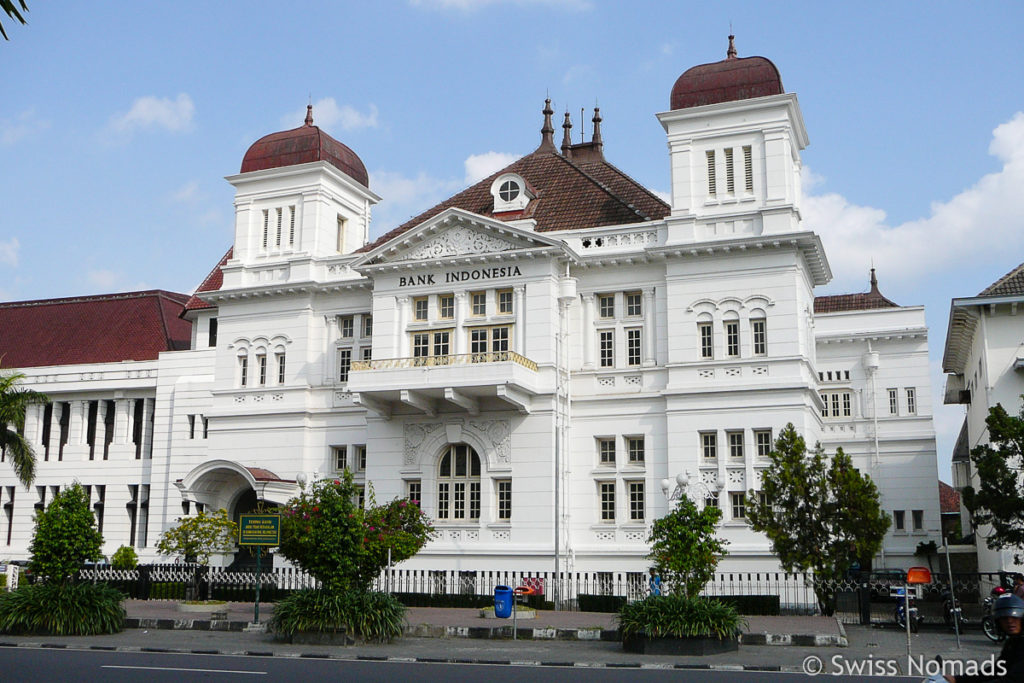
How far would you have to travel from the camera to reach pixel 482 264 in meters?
36.4

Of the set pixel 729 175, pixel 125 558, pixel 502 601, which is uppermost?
pixel 729 175

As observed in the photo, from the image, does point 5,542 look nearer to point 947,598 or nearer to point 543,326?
point 543,326

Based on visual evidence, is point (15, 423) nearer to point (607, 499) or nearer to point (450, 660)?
point (607, 499)

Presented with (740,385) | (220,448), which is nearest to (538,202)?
(740,385)

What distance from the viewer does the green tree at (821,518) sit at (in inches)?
1073

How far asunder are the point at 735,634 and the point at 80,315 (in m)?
42.8

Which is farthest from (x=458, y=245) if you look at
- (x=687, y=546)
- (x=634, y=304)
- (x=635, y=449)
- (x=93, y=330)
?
(x=93, y=330)

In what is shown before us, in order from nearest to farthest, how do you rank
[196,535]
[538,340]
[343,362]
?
[196,535]
[538,340]
[343,362]

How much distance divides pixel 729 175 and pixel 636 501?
38.2 ft

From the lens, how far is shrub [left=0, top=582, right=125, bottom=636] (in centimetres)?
2255

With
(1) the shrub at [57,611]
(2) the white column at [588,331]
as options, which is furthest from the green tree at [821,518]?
(1) the shrub at [57,611]

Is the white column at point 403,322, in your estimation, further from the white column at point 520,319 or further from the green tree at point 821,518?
the green tree at point 821,518

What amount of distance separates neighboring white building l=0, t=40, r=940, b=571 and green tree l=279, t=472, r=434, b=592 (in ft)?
27.9

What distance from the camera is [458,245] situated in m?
36.8
